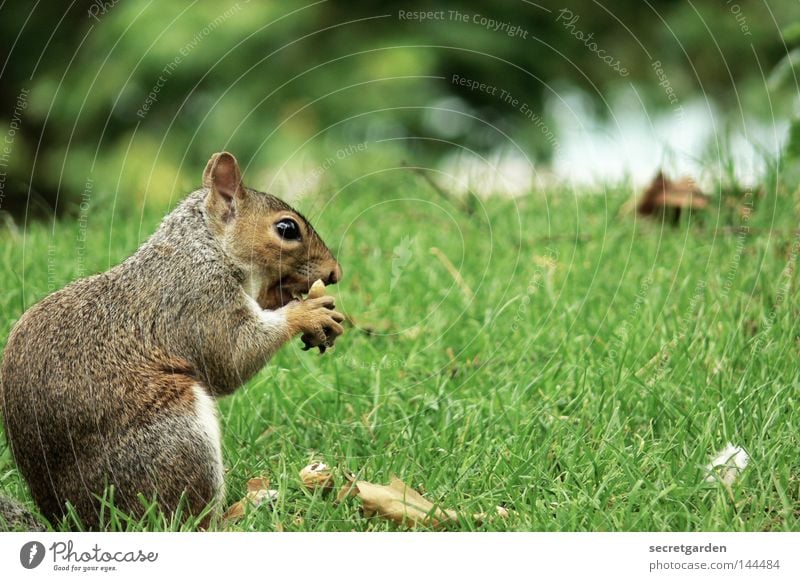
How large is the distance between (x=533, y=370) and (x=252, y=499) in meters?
0.75

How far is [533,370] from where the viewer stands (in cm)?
225

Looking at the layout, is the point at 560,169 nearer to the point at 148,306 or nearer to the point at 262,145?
the point at 262,145

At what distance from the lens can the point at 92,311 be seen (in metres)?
1.81

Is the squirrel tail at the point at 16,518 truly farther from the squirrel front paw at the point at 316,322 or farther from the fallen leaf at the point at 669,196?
the fallen leaf at the point at 669,196

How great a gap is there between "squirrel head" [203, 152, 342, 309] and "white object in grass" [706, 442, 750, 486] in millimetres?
775

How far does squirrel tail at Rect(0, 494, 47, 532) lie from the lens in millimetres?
1713

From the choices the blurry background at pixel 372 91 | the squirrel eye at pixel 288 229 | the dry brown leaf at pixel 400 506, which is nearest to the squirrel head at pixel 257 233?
the squirrel eye at pixel 288 229

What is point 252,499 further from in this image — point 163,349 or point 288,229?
point 288,229

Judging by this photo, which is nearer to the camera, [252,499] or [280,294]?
[252,499]

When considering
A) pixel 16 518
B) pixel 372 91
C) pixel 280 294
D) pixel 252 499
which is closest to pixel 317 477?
pixel 252 499

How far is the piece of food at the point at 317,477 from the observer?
1.80m

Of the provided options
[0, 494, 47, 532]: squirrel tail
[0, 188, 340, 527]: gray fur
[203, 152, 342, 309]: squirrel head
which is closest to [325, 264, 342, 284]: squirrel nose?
[203, 152, 342, 309]: squirrel head

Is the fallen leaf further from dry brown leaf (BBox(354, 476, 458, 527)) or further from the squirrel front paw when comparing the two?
dry brown leaf (BBox(354, 476, 458, 527))

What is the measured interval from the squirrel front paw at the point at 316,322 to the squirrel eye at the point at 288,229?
0.13m
